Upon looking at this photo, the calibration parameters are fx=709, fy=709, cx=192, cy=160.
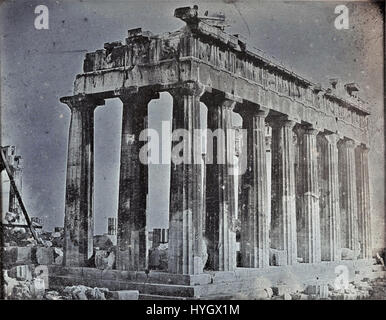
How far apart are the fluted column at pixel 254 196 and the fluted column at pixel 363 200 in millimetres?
2308

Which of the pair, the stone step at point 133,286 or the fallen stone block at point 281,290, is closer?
the stone step at point 133,286

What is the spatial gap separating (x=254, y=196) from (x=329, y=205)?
301 cm

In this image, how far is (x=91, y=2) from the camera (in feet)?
51.3

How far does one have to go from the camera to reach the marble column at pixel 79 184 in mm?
16422

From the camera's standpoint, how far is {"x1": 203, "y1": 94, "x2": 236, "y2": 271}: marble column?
631 inches

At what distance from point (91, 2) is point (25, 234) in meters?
5.41

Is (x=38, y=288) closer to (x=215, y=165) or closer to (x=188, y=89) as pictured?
(x=215, y=165)

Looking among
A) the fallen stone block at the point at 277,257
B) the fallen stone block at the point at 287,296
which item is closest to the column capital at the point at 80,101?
the fallen stone block at the point at 277,257

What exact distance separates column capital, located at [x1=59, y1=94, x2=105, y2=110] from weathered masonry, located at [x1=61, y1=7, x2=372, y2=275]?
26mm

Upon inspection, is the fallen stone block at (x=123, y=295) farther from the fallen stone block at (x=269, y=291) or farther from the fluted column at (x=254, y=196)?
the fluted column at (x=254, y=196)

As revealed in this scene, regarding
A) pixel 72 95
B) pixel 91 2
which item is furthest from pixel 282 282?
pixel 91 2

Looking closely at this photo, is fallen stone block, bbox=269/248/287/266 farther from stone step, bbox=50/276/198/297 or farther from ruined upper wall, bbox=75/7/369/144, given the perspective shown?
stone step, bbox=50/276/198/297

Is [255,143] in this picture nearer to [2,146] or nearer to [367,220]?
[367,220]

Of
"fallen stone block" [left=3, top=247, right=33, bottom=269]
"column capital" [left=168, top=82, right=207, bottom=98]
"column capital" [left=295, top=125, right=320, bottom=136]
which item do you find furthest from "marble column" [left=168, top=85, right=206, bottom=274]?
"column capital" [left=295, top=125, right=320, bottom=136]
